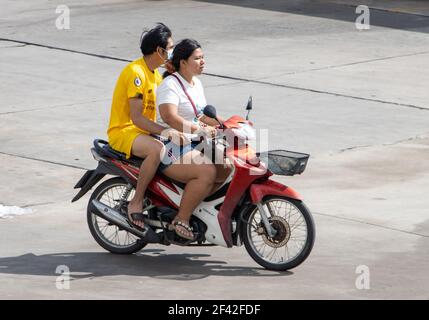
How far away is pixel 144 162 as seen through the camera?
9672 millimetres

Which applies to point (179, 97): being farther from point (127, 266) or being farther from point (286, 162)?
point (127, 266)

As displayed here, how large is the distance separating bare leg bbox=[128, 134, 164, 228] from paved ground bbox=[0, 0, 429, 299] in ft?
1.54

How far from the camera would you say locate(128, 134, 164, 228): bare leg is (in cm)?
963

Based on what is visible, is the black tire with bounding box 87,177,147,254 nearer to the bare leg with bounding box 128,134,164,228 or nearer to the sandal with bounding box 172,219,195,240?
the bare leg with bounding box 128,134,164,228

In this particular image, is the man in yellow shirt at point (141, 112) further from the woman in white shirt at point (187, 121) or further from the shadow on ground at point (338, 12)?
the shadow on ground at point (338, 12)

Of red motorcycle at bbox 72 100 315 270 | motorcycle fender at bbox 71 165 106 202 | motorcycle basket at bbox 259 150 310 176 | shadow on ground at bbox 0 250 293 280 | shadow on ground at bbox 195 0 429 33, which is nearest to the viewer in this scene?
motorcycle basket at bbox 259 150 310 176

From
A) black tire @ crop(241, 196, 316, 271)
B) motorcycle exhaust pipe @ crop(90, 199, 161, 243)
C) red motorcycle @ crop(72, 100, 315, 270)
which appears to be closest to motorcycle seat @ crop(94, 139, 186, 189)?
red motorcycle @ crop(72, 100, 315, 270)

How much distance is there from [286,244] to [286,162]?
0.67 meters

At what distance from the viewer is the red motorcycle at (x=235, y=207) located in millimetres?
9414

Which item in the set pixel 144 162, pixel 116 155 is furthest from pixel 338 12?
pixel 144 162

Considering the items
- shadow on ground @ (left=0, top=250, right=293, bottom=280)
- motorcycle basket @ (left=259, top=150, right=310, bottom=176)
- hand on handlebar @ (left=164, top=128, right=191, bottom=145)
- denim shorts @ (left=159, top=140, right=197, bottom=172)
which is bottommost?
shadow on ground @ (left=0, top=250, right=293, bottom=280)

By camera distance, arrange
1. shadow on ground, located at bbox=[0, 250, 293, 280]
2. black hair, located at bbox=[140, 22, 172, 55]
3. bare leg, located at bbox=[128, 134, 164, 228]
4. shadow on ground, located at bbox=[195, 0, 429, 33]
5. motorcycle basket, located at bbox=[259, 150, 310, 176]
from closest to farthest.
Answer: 1. motorcycle basket, located at bbox=[259, 150, 310, 176]
2. shadow on ground, located at bbox=[0, 250, 293, 280]
3. bare leg, located at bbox=[128, 134, 164, 228]
4. black hair, located at bbox=[140, 22, 172, 55]
5. shadow on ground, located at bbox=[195, 0, 429, 33]

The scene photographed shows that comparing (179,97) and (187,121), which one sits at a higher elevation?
(179,97)

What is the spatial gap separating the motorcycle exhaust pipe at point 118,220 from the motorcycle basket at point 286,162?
109 cm
